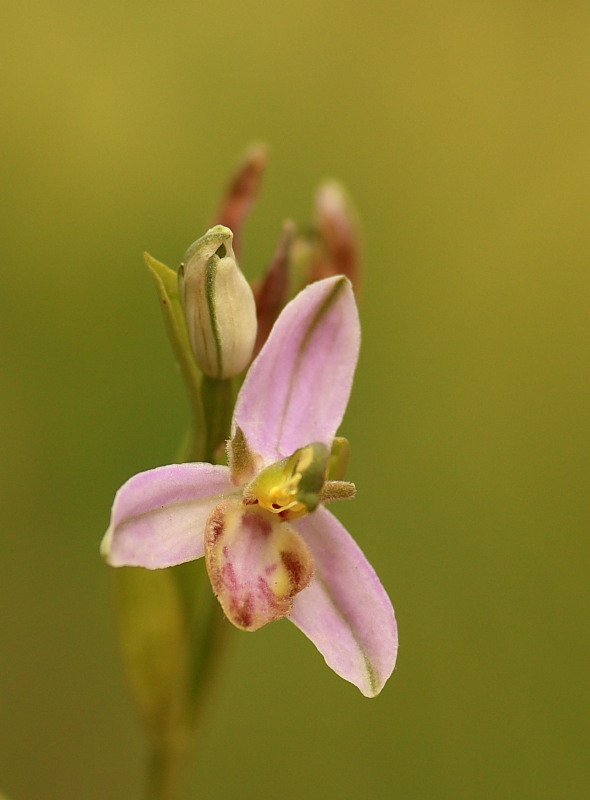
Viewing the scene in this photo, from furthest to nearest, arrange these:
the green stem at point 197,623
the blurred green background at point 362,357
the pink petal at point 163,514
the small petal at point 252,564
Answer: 1. the blurred green background at point 362,357
2. the green stem at point 197,623
3. the small petal at point 252,564
4. the pink petal at point 163,514

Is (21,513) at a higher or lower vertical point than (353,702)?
higher

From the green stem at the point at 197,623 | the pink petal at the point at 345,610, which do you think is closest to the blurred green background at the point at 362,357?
the green stem at the point at 197,623

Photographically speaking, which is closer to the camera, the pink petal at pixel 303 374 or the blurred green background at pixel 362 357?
the pink petal at pixel 303 374

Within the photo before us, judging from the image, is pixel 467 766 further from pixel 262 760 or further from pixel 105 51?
pixel 105 51

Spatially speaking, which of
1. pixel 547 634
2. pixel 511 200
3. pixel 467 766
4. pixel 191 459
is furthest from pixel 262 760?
pixel 511 200

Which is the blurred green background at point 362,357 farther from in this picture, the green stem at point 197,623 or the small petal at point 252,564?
the small petal at point 252,564

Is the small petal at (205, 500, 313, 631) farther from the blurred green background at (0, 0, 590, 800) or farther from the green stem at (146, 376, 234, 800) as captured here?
the blurred green background at (0, 0, 590, 800)
